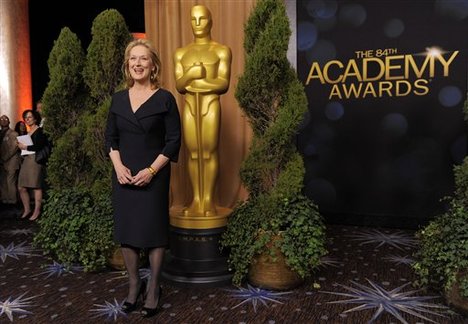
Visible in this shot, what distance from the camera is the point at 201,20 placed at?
3566mm

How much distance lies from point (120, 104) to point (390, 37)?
318 cm

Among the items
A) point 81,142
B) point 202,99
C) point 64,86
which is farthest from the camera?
point 81,142

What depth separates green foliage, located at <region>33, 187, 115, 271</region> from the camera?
362 centimetres

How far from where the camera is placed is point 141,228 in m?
2.73

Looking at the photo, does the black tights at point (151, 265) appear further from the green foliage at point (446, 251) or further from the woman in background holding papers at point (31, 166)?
the woman in background holding papers at point (31, 166)

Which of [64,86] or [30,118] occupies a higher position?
[64,86]

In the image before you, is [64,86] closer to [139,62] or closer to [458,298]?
[139,62]

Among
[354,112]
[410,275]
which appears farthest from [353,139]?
[410,275]

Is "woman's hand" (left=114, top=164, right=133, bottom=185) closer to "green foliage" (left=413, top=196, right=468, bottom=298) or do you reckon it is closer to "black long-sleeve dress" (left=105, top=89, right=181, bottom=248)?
"black long-sleeve dress" (left=105, top=89, right=181, bottom=248)

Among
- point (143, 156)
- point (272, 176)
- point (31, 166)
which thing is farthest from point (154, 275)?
point (31, 166)

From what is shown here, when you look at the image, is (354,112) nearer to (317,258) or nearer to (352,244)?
(352,244)

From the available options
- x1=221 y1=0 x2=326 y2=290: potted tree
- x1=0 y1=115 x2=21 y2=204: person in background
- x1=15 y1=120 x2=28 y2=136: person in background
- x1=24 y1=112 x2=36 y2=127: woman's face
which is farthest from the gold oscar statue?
x1=15 y1=120 x2=28 y2=136: person in background

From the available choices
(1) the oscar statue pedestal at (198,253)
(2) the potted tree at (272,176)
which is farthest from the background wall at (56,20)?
(1) the oscar statue pedestal at (198,253)

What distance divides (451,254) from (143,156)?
Result: 1.94 meters
